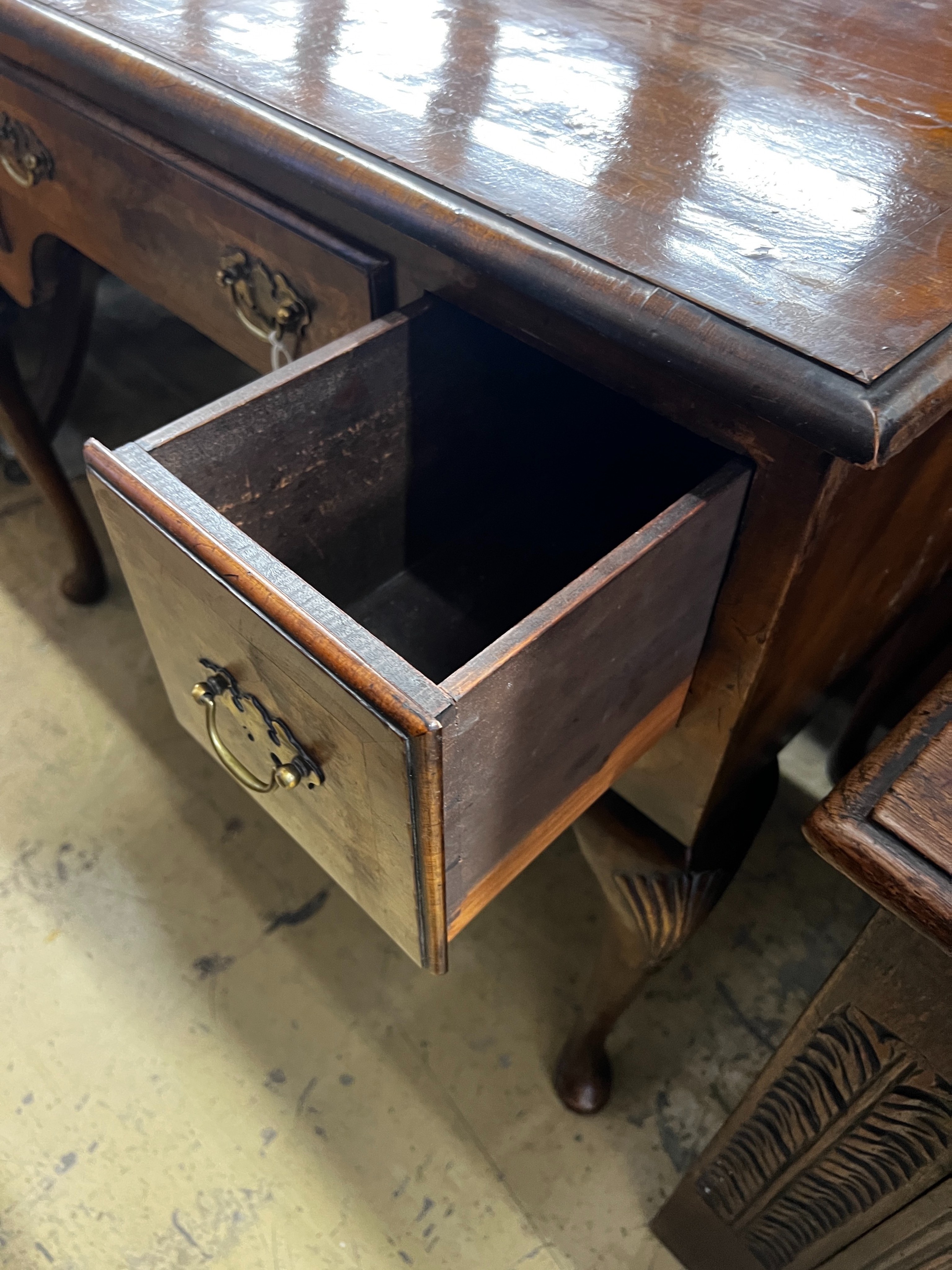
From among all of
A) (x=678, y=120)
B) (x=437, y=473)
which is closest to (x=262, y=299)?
(x=437, y=473)

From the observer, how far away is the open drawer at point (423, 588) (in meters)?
0.37

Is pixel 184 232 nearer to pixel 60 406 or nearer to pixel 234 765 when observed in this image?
pixel 234 765

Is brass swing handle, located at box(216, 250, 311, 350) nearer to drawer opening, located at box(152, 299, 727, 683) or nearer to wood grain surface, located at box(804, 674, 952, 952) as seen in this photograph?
drawer opening, located at box(152, 299, 727, 683)

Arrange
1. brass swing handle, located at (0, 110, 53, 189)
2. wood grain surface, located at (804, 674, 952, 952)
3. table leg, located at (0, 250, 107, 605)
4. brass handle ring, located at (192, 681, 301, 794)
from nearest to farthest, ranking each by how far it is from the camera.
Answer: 1. wood grain surface, located at (804, 674, 952, 952)
2. brass handle ring, located at (192, 681, 301, 794)
3. brass swing handle, located at (0, 110, 53, 189)
4. table leg, located at (0, 250, 107, 605)

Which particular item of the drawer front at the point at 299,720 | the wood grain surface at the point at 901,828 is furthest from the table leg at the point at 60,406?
the wood grain surface at the point at 901,828

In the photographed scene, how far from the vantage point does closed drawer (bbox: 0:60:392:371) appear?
56 cm

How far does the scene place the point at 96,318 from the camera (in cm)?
166

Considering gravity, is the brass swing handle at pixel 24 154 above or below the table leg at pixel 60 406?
above

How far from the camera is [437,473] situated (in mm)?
651

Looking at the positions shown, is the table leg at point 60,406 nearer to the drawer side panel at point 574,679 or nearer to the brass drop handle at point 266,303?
the brass drop handle at point 266,303

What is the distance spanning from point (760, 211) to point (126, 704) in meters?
0.94

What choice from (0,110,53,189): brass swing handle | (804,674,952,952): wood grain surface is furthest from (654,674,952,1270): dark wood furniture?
(0,110,53,189): brass swing handle

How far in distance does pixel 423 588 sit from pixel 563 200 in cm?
34

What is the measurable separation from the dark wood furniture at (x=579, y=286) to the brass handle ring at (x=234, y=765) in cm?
1
